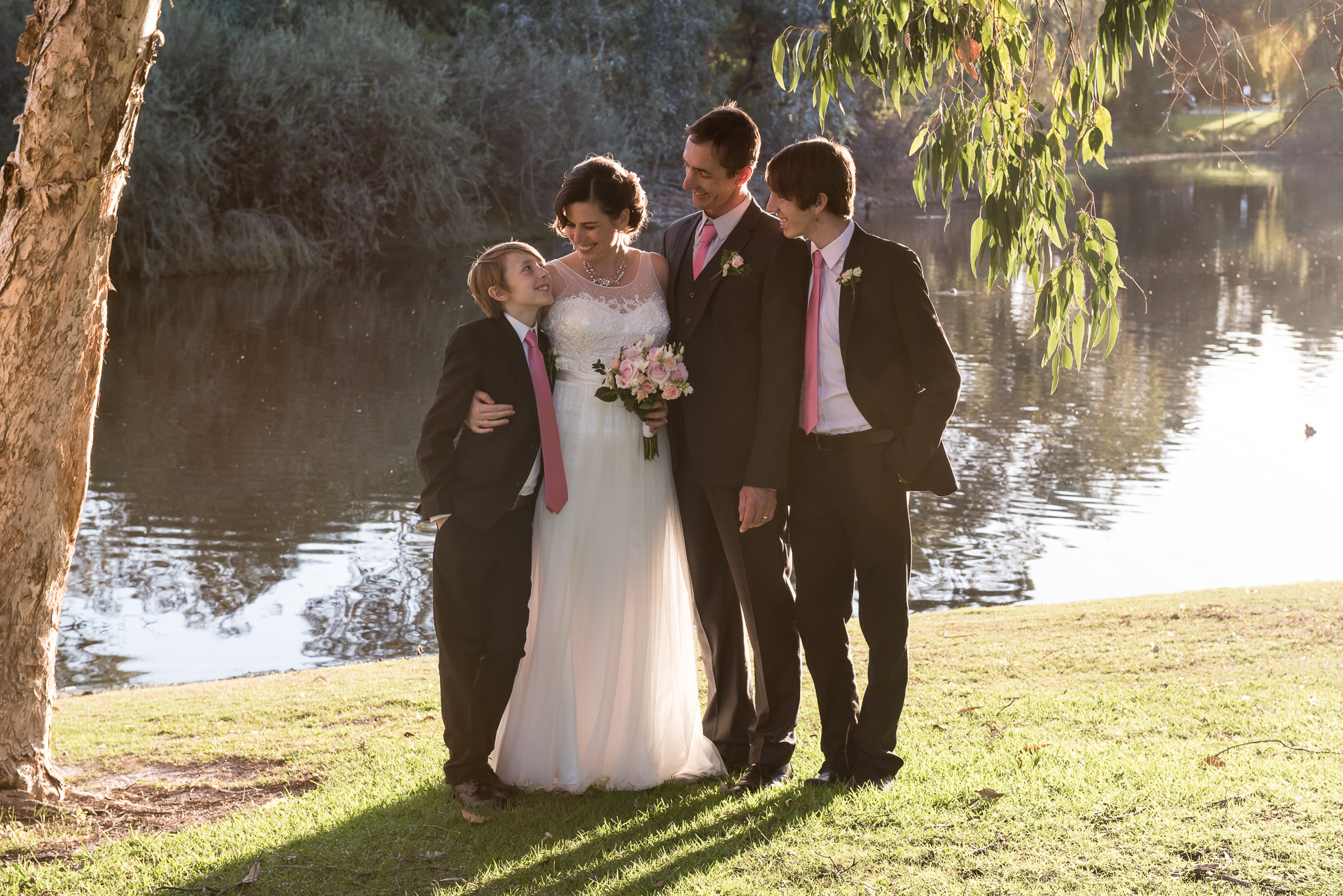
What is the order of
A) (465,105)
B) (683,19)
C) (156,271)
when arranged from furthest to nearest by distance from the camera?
1. (683,19)
2. (465,105)
3. (156,271)

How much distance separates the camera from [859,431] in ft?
12.5

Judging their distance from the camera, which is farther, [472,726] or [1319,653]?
[1319,653]

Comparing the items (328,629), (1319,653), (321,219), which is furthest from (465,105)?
(1319,653)

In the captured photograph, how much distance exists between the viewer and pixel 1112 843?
10.9 feet

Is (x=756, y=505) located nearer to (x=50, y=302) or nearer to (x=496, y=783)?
(x=496, y=783)

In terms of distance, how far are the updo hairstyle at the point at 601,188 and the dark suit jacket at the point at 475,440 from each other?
1.46ft

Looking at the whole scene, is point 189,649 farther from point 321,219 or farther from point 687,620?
point 321,219

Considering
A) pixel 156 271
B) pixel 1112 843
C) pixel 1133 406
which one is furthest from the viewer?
pixel 156 271

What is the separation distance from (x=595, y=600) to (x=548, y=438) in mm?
543

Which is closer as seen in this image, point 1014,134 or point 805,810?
point 805,810

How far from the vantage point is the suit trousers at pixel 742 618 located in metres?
3.93


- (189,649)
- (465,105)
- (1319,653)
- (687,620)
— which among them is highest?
(465,105)

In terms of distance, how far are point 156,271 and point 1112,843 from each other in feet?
80.8

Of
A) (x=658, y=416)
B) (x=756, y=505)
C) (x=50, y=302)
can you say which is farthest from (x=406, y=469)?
(x=756, y=505)
